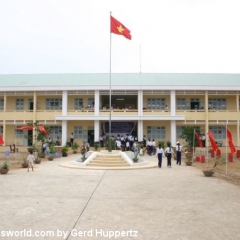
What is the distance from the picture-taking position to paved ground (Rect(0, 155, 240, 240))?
17.9 feet

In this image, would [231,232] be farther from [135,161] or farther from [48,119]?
[48,119]

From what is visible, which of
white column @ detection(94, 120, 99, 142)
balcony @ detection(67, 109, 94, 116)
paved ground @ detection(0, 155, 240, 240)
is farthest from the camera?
balcony @ detection(67, 109, 94, 116)

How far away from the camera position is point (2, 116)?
29672 millimetres

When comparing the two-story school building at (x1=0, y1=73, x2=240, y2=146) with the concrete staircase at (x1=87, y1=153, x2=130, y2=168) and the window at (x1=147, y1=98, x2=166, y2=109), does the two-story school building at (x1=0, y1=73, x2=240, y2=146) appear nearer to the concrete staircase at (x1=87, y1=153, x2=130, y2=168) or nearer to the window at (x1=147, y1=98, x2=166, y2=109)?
the window at (x1=147, y1=98, x2=166, y2=109)

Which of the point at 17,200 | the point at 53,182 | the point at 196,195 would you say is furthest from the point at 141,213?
the point at 53,182

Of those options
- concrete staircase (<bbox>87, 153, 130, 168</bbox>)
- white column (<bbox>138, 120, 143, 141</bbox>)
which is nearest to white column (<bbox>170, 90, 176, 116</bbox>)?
white column (<bbox>138, 120, 143, 141</bbox>)

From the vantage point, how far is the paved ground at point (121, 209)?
5.44m

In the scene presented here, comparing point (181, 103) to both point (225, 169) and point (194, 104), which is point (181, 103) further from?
point (225, 169)

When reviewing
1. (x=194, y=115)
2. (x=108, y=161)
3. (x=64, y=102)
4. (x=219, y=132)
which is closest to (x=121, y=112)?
(x=64, y=102)

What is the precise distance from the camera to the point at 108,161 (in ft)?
58.7
